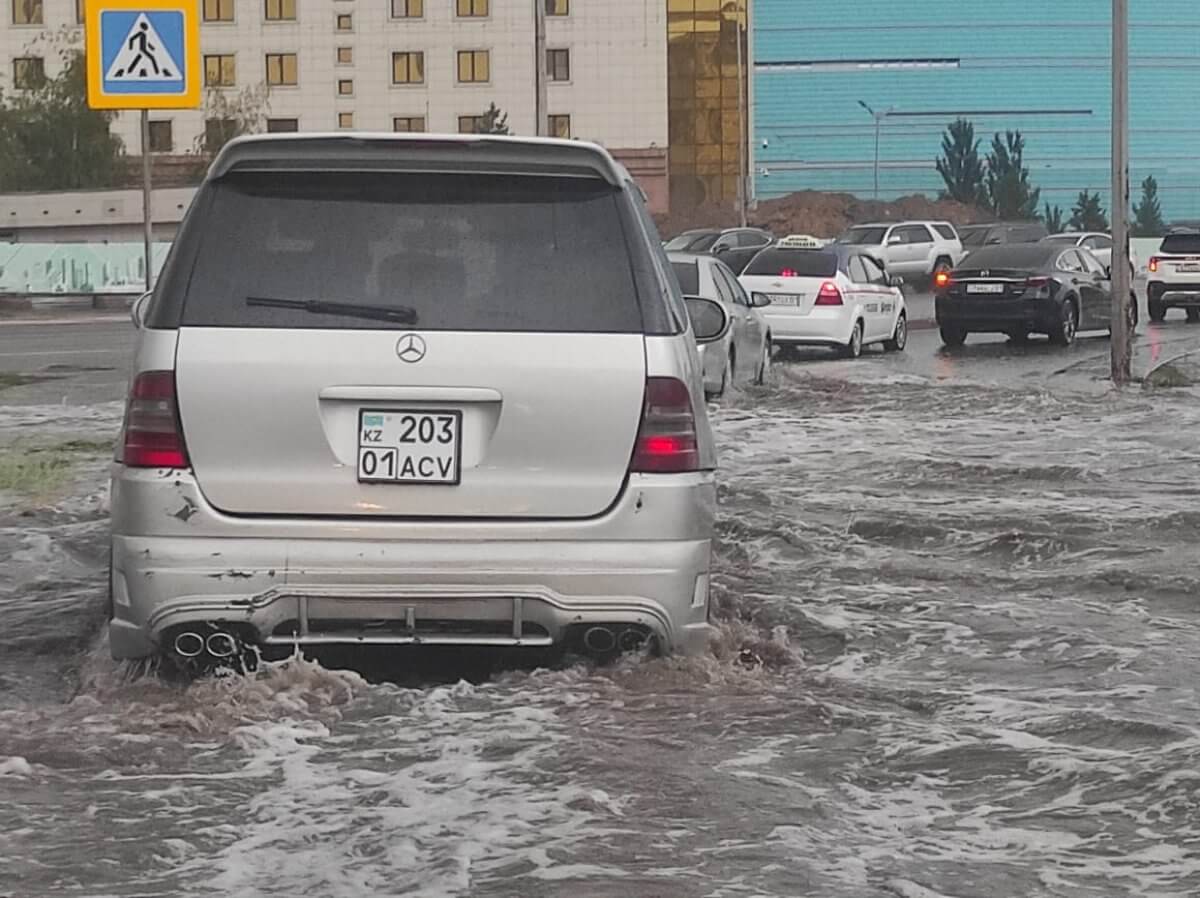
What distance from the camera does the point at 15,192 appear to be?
76.2 m

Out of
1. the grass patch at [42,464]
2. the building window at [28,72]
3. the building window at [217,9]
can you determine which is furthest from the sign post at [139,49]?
the building window at [217,9]

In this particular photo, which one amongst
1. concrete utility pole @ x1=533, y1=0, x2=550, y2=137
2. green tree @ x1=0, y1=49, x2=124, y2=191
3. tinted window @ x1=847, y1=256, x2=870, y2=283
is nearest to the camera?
tinted window @ x1=847, y1=256, x2=870, y2=283

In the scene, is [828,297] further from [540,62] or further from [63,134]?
[63,134]

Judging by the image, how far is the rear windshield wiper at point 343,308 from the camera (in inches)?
231

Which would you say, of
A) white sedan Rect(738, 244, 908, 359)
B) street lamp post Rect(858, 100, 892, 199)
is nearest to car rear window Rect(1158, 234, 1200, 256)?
white sedan Rect(738, 244, 908, 359)

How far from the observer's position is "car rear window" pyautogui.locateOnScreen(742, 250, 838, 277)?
27234mm

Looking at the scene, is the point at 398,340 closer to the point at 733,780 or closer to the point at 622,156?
the point at 733,780

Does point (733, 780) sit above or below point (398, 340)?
below

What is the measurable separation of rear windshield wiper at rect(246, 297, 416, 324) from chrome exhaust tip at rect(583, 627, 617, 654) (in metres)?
1.03

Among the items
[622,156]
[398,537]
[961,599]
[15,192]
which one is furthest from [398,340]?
[622,156]

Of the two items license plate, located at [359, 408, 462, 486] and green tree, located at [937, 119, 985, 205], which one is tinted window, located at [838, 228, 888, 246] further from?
green tree, located at [937, 119, 985, 205]

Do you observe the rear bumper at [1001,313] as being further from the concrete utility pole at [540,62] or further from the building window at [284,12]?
the building window at [284,12]

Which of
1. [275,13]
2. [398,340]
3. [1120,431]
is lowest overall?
[1120,431]

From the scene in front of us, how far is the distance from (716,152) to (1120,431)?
82.6 meters
